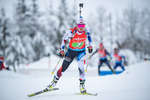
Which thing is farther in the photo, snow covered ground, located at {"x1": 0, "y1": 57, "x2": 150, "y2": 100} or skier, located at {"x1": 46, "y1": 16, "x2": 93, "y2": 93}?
skier, located at {"x1": 46, "y1": 16, "x2": 93, "y2": 93}

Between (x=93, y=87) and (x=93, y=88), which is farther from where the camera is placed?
(x=93, y=87)

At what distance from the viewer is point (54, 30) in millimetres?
25406

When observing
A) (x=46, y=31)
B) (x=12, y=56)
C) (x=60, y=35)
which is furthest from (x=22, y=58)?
(x=60, y=35)

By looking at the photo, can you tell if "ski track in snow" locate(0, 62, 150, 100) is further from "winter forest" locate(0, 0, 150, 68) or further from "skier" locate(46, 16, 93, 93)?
"winter forest" locate(0, 0, 150, 68)

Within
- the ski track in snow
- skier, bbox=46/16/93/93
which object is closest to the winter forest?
the ski track in snow

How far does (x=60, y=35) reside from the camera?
1020 inches

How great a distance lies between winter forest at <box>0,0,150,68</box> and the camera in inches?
912

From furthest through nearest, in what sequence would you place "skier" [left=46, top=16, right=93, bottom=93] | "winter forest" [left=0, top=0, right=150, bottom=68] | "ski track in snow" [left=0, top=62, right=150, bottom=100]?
1. "winter forest" [left=0, top=0, right=150, bottom=68]
2. "skier" [left=46, top=16, right=93, bottom=93]
3. "ski track in snow" [left=0, top=62, right=150, bottom=100]

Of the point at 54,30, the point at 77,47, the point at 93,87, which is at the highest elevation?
the point at 77,47

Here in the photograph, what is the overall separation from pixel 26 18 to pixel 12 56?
24.0 ft

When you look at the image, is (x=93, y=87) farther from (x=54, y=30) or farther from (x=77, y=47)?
(x=54, y=30)

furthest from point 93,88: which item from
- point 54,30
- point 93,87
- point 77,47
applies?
point 54,30

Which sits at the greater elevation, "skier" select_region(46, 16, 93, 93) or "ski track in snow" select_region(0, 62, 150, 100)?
"skier" select_region(46, 16, 93, 93)

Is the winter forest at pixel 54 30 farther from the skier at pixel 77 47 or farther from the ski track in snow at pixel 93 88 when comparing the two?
the skier at pixel 77 47
